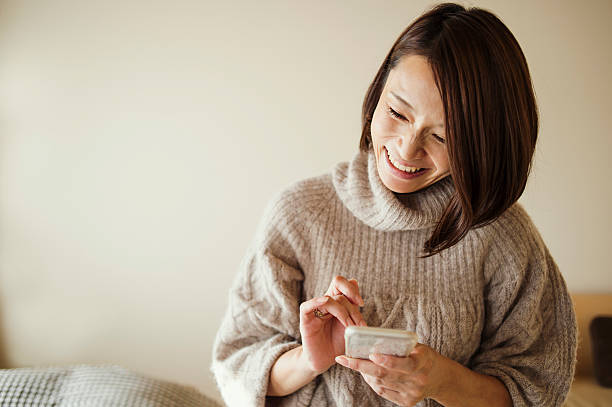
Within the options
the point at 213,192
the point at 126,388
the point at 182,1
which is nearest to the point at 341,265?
the point at 126,388

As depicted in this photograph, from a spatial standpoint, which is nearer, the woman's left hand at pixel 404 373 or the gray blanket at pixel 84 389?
the woman's left hand at pixel 404 373

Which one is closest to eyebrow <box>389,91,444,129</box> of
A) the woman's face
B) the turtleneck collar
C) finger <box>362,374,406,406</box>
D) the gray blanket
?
the woman's face

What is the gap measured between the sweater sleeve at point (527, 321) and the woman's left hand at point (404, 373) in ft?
0.70

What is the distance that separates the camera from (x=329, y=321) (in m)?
0.86

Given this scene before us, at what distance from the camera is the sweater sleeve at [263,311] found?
3.09 ft

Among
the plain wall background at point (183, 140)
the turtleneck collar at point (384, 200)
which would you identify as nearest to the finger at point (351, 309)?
the turtleneck collar at point (384, 200)

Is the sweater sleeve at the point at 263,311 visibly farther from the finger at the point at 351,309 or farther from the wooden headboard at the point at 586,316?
the wooden headboard at the point at 586,316

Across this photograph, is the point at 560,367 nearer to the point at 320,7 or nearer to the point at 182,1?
the point at 320,7

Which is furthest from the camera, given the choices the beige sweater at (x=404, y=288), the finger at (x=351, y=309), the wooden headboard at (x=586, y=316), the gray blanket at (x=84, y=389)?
the wooden headboard at (x=586, y=316)

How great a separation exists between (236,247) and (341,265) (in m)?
1.09

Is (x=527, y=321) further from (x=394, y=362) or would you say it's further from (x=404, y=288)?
(x=394, y=362)

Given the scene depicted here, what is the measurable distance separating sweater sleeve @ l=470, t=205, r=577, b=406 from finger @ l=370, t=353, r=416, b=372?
0.30 m

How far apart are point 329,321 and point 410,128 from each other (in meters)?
0.37

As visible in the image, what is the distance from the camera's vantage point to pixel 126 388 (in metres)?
Answer: 1.26
